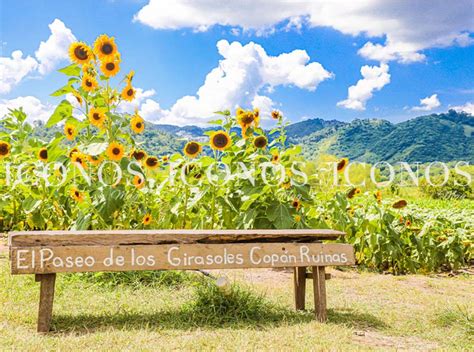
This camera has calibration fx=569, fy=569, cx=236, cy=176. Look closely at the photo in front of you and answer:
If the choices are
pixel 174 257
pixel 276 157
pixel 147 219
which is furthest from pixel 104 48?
pixel 174 257

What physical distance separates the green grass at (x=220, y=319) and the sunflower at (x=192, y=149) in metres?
1.18

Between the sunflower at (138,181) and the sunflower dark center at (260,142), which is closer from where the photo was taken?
the sunflower at (138,181)

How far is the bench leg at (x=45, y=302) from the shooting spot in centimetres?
356

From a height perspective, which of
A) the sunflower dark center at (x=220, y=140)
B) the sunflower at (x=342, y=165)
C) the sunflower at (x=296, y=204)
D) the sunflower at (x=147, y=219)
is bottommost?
the sunflower at (x=147, y=219)

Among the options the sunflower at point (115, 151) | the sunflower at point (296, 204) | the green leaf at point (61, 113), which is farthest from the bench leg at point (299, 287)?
the green leaf at point (61, 113)

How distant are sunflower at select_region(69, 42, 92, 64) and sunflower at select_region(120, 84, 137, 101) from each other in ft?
1.40

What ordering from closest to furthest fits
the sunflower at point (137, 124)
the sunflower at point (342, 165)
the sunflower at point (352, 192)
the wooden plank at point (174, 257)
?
the wooden plank at point (174, 257), the sunflower at point (137, 124), the sunflower at point (342, 165), the sunflower at point (352, 192)

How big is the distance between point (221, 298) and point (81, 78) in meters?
2.52

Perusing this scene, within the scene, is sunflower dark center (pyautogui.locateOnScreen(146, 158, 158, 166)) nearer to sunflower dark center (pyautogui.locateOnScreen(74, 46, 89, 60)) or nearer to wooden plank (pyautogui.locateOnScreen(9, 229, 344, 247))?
sunflower dark center (pyautogui.locateOnScreen(74, 46, 89, 60))

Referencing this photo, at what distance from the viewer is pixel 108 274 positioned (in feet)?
16.3

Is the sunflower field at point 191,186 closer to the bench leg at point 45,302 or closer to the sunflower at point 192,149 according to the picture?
the sunflower at point 192,149

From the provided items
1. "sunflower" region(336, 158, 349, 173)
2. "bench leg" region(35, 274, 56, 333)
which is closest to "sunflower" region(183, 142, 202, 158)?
"sunflower" region(336, 158, 349, 173)

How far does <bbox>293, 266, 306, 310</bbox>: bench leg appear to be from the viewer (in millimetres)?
4312

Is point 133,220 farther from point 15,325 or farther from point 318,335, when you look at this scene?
point 318,335
